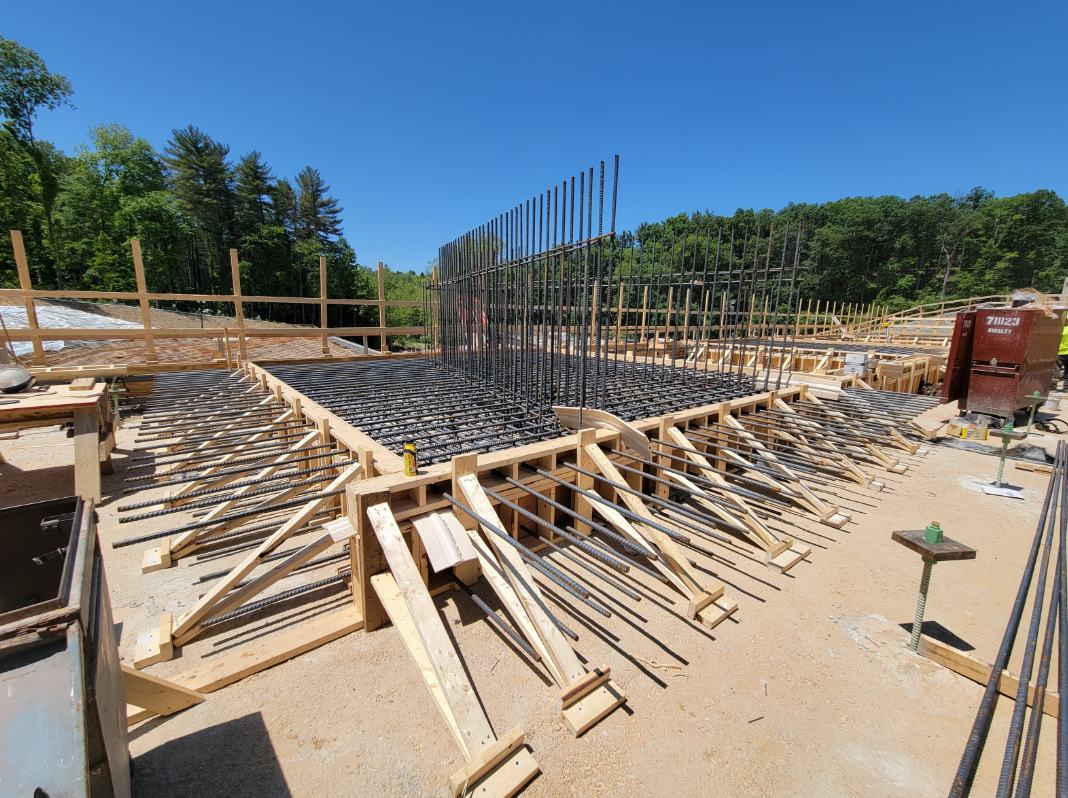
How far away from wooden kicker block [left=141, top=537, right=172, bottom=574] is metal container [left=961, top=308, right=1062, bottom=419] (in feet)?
42.5

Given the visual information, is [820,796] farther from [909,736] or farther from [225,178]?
[225,178]

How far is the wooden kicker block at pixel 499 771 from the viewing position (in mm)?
2234

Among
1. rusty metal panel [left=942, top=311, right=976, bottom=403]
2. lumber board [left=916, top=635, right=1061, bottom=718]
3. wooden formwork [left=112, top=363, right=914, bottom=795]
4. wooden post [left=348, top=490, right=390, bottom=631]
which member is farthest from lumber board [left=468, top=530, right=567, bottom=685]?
rusty metal panel [left=942, top=311, right=976, bottom=403]

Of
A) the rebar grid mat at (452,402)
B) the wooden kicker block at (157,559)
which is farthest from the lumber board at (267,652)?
the wooden kicker block at (157,559)

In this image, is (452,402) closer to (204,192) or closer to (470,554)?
(470,554)

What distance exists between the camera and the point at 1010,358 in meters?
8.30

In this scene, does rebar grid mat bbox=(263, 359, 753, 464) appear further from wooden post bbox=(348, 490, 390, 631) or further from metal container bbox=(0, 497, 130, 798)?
metal container bbox=(0, 497, 130, 798)

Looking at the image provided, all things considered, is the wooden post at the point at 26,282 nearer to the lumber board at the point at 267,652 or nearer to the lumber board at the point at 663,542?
the lumber board at the point at 267,652

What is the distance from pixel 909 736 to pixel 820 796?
0.84 m

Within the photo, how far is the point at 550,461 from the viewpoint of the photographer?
438 cm

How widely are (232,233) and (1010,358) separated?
1967 inches

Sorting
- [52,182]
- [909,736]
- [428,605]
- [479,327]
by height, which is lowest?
[909,736]

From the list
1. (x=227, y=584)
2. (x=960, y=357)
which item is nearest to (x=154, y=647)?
(x=227, y=584)

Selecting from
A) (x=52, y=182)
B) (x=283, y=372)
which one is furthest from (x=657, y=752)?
(x=52, y=182)
